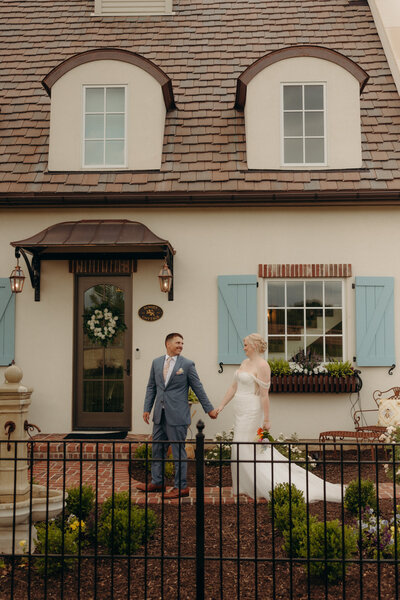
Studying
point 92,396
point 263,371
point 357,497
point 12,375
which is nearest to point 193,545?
point 357,497

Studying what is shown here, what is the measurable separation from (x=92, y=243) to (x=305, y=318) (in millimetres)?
3505

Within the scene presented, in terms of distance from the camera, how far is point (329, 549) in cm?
429

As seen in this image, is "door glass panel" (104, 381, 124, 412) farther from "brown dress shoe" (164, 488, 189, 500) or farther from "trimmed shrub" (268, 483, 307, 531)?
"trimmed shrub" (268, 483, 307, 531)

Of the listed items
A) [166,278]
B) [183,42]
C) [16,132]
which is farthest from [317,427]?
[183,42]

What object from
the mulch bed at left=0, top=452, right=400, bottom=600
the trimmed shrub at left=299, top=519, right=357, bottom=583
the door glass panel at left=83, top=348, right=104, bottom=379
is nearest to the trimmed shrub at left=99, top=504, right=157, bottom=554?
the mulch bed at left=0, top=452, right=400, bottom=600

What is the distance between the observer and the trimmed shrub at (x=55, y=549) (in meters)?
4.32

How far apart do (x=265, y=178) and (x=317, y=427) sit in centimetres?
400

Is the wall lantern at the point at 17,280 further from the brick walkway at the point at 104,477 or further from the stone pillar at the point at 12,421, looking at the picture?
the stone pillar at the point at 12,421

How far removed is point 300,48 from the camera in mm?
9219

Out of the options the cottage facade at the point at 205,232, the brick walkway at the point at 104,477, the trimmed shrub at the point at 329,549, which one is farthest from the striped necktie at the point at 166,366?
the trimmed shrub at the point at 329,549

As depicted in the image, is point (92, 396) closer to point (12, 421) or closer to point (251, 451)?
point (251, 451)

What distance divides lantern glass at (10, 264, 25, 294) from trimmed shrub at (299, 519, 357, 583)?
5535 millimetres

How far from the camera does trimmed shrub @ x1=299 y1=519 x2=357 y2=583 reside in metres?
4.21

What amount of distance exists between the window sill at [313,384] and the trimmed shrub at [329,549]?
4180mm
